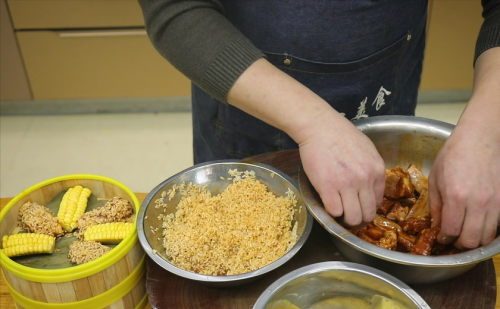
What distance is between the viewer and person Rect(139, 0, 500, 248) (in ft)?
2.58

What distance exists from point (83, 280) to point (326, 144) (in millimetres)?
460

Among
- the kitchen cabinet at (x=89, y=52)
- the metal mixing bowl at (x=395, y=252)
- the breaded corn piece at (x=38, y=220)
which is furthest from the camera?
the kitchen cabinet at (x=89, y=52)

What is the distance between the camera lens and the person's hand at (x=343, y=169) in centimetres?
79

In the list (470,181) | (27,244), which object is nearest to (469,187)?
(470,181)

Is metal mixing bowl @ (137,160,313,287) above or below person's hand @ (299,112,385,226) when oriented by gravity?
below

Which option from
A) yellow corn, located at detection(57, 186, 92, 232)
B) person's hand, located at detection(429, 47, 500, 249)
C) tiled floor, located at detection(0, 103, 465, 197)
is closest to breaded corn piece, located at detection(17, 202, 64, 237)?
yellow corn, located at detection(57, 186, 92, 232)

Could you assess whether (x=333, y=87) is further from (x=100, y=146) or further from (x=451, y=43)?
(x=100, y=146)

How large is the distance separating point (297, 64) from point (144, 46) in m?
1.65

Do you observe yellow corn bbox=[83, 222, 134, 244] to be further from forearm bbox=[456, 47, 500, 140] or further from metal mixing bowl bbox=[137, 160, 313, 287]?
forearm bbox=[456, 47, 500, 140]

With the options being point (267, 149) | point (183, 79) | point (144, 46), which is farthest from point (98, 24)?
point (267, 149)

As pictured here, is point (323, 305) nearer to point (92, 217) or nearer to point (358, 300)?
point (358, 300)

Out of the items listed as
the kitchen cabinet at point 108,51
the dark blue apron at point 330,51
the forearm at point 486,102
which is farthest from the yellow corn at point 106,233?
the kitchen cabinet at point 108,51

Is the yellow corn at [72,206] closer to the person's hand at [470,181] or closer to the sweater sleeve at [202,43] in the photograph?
the sweater sleeve at [202,43]

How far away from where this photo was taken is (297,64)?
1122 mm
